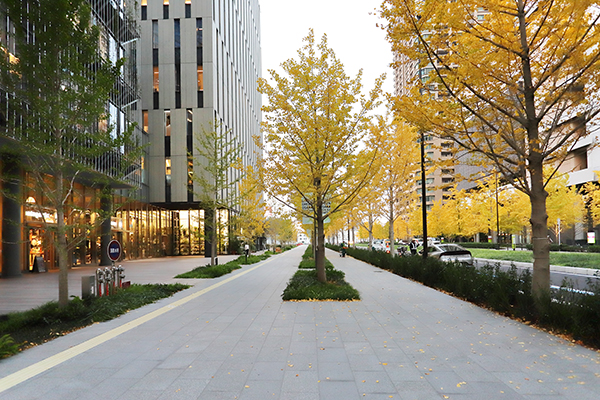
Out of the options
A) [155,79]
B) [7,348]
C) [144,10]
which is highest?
[144,10]

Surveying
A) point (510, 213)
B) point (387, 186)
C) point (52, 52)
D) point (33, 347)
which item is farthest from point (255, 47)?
point (33, 347)

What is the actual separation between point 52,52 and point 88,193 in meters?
21.8

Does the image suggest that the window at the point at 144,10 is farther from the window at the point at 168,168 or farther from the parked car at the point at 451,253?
the parked car at the point at 451,253

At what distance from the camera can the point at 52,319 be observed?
332 inches

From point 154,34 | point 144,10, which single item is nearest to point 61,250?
point 154,34

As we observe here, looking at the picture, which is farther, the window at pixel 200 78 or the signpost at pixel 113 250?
the window at pixel 200 78

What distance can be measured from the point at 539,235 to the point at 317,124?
695 centimetres

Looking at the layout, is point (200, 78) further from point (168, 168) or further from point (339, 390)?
point (339, 390)

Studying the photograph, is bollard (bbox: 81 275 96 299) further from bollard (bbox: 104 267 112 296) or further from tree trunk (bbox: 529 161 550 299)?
tree trunk (bbox: 529 161 550 299)

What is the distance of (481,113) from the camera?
29.8ft

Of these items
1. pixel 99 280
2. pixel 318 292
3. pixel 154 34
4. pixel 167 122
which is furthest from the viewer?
pixel 154 34

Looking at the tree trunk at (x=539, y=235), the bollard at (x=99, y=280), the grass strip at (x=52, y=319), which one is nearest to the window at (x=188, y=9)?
the bollard at (x=99, y=280)

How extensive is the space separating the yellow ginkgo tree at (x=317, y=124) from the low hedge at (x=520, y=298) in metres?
4.19

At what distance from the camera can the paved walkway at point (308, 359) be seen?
4.62 meters
